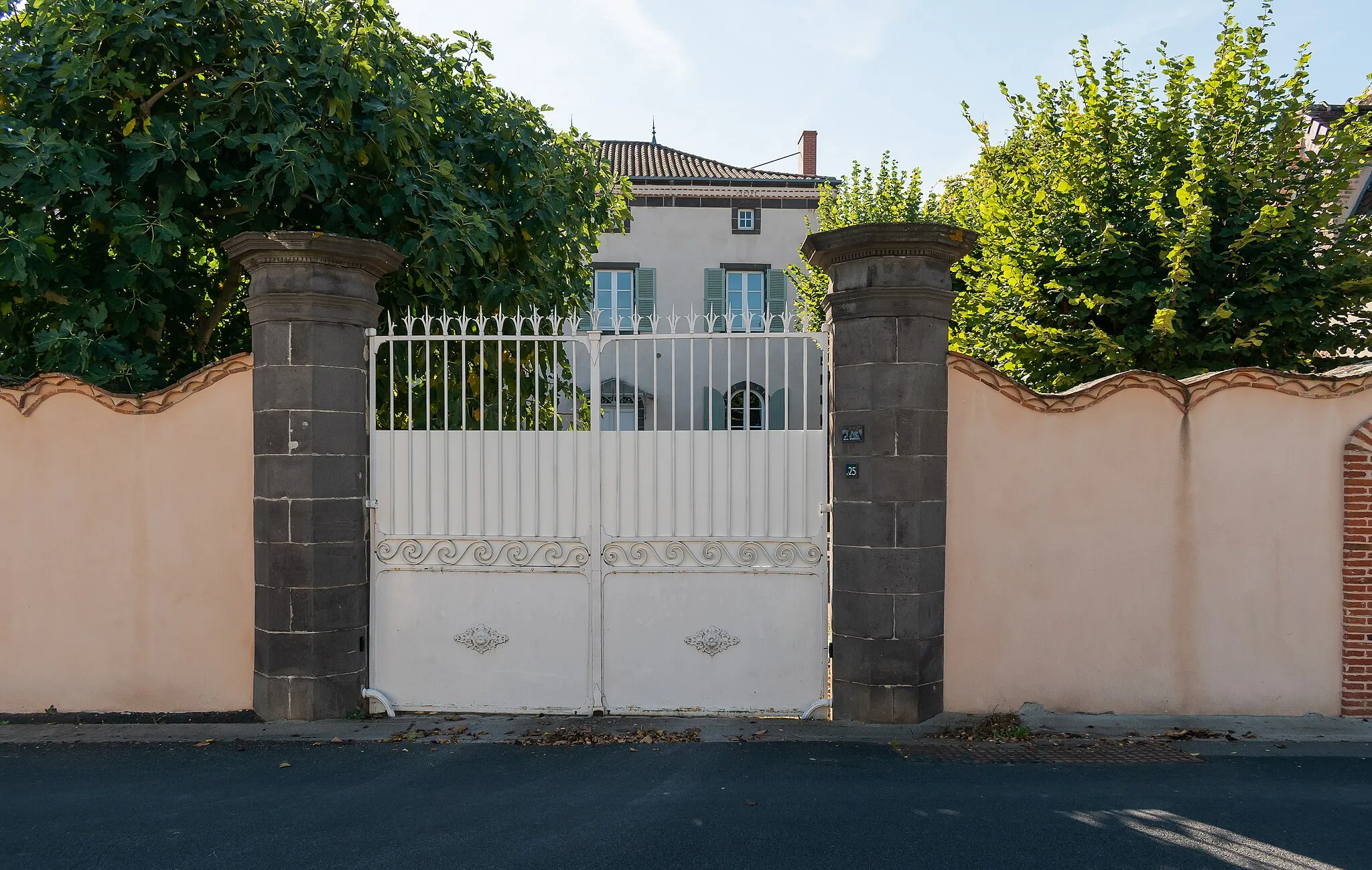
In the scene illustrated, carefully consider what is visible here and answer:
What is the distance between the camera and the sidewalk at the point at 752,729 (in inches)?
220

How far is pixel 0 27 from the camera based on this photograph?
6844mm

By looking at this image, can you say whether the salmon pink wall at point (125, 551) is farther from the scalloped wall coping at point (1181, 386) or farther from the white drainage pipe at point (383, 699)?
the scalloped wall coping at point (1181, 386)

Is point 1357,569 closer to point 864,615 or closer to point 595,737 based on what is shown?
point 864,615

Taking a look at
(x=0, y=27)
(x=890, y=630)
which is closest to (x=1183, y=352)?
(x=890, y=630)

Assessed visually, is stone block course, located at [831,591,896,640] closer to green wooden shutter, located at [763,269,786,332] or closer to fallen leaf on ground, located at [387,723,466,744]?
fallen leaf on ground, located at [387,723,466,744]

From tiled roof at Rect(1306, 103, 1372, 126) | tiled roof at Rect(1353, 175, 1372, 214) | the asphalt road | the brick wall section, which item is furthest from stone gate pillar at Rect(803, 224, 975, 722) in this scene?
tiled roof at Rect(1306, 103, 1372, 126)

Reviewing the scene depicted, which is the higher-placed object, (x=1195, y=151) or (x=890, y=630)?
(x=1195, y=151)

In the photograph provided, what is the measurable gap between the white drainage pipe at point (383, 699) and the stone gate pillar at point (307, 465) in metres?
0.06

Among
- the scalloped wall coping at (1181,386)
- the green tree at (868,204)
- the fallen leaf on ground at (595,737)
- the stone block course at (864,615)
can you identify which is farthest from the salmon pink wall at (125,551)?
the green tree at (868,204)

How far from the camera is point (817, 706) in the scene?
5914mm

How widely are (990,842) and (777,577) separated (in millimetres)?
2158

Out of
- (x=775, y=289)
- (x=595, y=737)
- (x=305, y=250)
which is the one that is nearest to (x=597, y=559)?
(x=595, y=737)

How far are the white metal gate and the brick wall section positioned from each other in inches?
132

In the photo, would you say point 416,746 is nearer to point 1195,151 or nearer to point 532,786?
point 532,786
